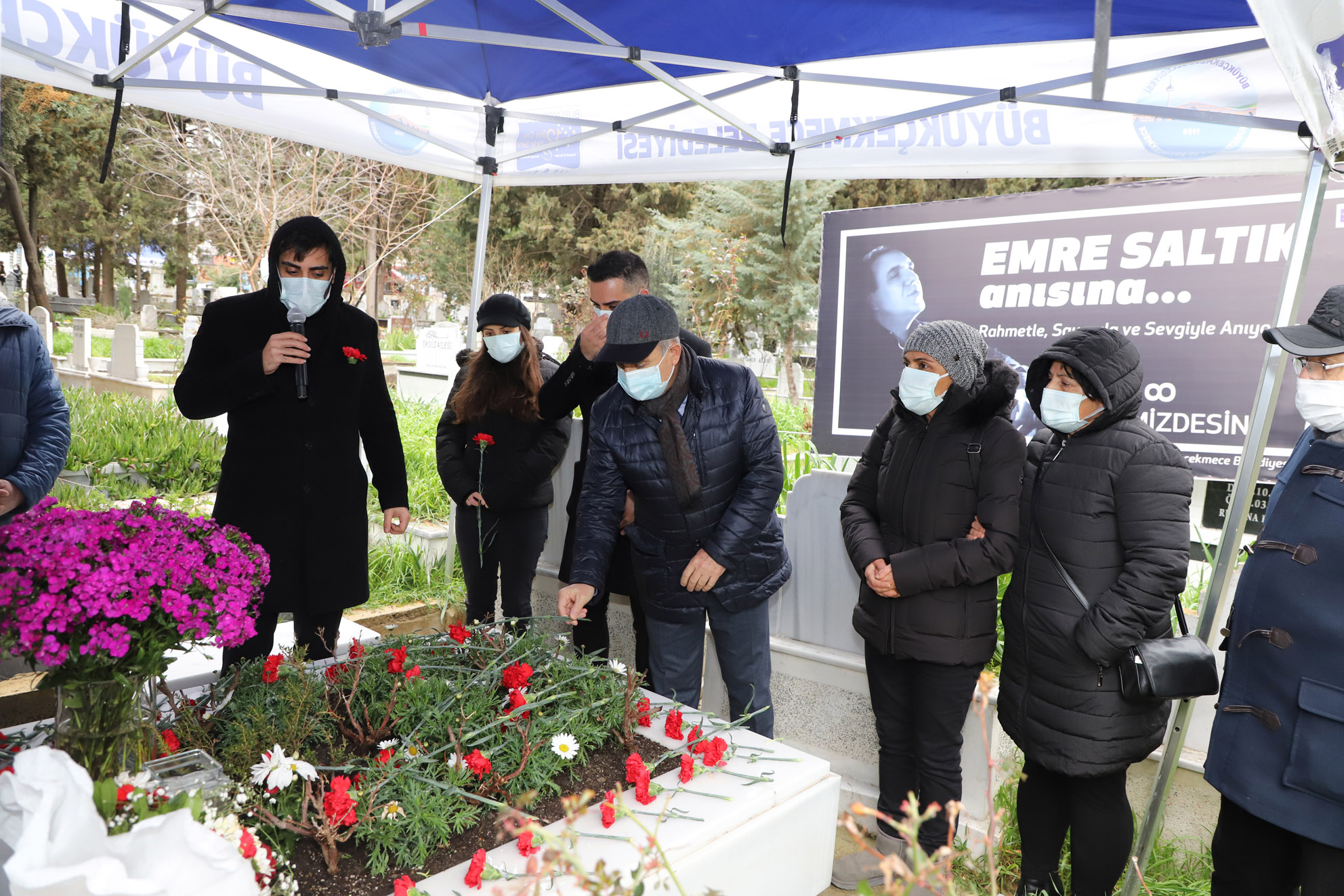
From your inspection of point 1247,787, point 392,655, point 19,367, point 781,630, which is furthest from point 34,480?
point 1247,787

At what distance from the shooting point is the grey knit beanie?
2.45 metres

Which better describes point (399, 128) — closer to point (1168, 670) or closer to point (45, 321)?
point (1168, 670)

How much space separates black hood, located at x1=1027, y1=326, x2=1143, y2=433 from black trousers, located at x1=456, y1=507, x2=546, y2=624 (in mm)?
2170

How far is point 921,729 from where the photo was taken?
2578 mm

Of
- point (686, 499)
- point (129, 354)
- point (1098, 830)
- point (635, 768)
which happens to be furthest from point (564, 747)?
point (129, 354)

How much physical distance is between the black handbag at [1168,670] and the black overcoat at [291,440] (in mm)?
2181

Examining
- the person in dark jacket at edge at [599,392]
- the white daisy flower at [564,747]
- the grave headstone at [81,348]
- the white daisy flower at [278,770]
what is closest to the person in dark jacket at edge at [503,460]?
the person in dark jacket at edge at [599,392]

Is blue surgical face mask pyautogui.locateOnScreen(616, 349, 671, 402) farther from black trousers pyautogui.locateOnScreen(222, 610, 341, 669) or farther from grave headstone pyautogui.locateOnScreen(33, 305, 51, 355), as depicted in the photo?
grave headstone pyautogui.locateOnScreen(33, 305, 51, 355)

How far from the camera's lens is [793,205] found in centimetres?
1639

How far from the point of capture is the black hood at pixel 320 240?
8.29ft

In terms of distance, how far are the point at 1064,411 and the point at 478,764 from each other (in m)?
1.74

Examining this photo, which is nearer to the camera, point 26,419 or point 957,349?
point 957,349

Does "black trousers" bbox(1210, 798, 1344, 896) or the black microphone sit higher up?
the black microphone

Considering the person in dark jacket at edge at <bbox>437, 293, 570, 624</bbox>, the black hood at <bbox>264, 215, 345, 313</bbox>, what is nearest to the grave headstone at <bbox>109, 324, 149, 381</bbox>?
the person in dark jacket at edge at <bbox>437, 293, 570, 624</bbox>
